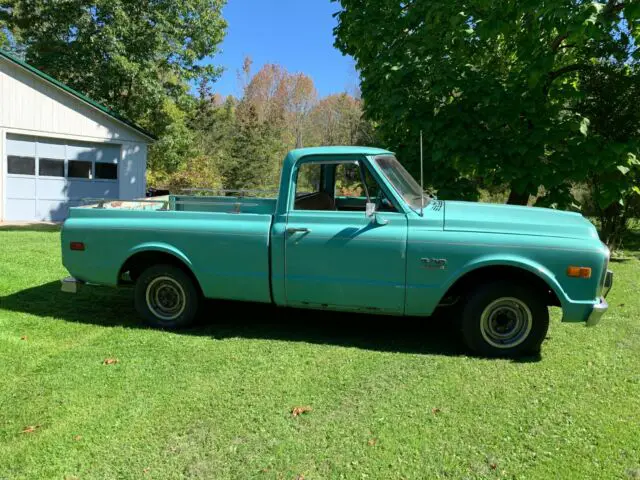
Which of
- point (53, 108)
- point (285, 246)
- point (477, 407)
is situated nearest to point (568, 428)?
point (477, 407)

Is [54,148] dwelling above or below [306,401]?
above

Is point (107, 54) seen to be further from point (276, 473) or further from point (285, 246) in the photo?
point (276, 473)

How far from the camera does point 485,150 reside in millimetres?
7277

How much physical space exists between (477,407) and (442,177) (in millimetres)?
4600

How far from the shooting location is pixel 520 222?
15.4ft

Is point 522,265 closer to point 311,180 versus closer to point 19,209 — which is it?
point 311,180

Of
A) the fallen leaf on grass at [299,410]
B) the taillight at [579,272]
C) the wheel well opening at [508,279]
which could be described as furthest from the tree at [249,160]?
the fallen leaf on grass at [299,410]

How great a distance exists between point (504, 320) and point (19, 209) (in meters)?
15.8

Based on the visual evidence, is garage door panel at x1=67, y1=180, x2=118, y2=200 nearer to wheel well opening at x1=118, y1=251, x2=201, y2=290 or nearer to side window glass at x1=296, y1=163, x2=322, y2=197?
wheel well opening at x1=118, y1=251, x2=201, y2=290

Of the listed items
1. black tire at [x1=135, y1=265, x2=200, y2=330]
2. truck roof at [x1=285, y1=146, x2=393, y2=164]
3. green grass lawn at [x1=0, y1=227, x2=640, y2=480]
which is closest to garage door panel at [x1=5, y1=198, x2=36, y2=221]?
green grass lawn at [x1=0, y1=227, x2=640, y2=480]

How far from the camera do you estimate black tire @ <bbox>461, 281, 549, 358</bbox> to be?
14.9 feet

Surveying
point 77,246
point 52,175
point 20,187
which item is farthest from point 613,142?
point 20,187

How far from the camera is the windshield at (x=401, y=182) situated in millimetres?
4951

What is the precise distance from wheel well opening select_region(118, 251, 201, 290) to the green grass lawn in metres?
0.49
